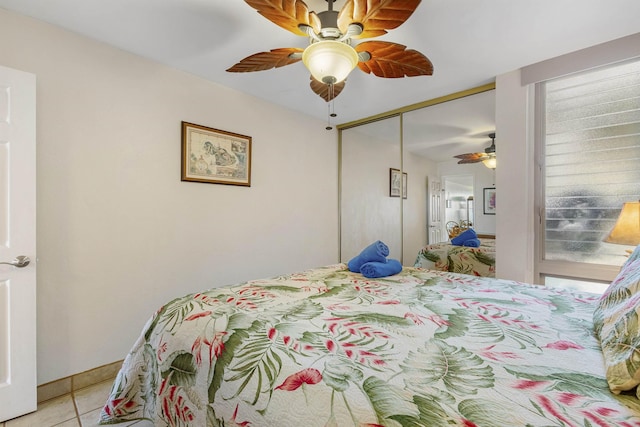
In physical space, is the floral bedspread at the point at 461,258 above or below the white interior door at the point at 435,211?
below

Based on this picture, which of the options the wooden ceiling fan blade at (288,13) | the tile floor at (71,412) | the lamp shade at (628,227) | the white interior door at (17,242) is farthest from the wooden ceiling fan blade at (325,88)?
the tile floor at (71,412)

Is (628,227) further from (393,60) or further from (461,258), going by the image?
(393,60)

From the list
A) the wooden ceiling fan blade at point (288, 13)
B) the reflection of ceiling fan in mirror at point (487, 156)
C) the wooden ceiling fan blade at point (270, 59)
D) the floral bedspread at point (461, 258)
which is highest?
the wooden ceiling fan blade at point (288, 13)

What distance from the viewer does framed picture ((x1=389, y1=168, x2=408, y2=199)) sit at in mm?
3355

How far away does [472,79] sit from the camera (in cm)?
257

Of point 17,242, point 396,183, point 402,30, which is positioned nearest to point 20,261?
point 17,242

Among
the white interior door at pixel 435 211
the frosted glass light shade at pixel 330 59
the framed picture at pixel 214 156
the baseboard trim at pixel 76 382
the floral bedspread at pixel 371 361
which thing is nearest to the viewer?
the floral bedspread at pixel 371 361

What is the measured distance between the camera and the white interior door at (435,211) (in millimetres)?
3080

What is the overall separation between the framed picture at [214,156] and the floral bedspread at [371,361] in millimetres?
1407

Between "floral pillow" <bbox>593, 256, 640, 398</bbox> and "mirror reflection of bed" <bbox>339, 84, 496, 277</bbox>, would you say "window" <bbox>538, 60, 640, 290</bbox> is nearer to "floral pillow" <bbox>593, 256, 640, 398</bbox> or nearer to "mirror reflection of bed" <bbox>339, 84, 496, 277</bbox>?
"mirror reflection of bed" <bbox>339, 84, 496, 277</bbox>

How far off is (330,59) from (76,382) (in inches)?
103

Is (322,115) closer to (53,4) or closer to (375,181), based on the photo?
(375,181)

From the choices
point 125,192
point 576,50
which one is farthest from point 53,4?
point 576,50

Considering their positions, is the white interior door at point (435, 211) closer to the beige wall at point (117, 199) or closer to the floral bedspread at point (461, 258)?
the floral bedspread at point (461, 258)
